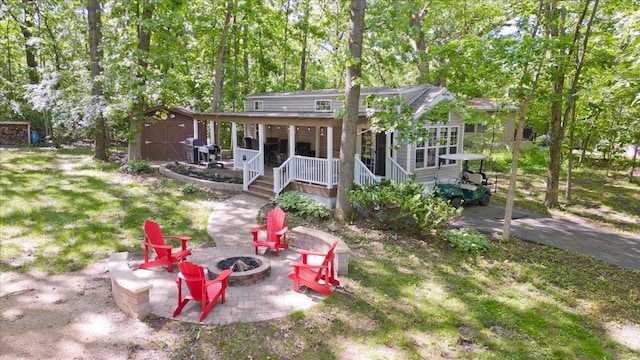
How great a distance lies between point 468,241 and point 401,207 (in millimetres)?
1734

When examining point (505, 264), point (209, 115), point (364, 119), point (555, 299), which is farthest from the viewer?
point (209, 115)

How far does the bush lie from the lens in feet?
31.4

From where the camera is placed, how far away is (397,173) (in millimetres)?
12680

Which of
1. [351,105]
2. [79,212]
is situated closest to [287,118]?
[351,105]

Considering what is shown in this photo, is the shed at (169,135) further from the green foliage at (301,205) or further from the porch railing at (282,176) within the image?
the green foliage at (301,205)

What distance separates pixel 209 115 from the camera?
1656 centimetres

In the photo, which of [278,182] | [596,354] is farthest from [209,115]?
[596,354]

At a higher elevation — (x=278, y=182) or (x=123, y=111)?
(x=123, y=111)

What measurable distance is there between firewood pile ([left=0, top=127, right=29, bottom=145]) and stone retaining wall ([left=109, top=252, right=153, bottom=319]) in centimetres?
A: 2005

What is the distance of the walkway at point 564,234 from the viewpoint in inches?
374

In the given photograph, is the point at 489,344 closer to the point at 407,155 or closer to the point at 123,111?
the point at 407,155

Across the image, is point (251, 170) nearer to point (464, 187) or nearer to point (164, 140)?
point (464, 187)

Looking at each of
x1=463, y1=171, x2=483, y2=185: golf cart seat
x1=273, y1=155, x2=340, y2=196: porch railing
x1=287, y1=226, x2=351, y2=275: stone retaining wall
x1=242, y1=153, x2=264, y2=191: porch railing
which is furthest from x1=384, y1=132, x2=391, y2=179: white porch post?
x1=287, y1=226, x2=351, y2=275: stone retaining wall

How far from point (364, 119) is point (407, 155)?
204 centimetres
